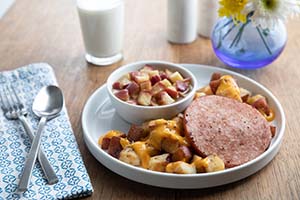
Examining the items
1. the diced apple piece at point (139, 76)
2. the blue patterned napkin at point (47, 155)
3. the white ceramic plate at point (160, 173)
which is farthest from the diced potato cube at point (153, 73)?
the blue patterned napkin at point (47, 155)

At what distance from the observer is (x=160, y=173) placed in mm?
1048

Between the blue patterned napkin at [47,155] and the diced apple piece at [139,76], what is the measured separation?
0.72 feet

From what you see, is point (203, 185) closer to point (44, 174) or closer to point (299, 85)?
point (44, 174)

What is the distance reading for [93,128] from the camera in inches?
51.5

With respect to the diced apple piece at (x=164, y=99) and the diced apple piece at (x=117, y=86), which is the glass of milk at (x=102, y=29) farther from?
the diced apple piece at (x=164, y=99)

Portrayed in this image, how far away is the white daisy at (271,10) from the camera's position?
1410 millimetres

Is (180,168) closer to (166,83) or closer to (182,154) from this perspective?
(182,154)

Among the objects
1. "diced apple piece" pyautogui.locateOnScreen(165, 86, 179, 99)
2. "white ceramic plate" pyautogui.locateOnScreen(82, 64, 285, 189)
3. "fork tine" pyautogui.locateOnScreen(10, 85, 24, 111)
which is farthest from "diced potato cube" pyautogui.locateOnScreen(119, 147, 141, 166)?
"fork tine" pyautogui.locateOnScreen(10, 85, 24, 111)

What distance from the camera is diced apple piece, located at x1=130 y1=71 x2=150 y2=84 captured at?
1.31m

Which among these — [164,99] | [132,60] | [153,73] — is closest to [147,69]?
[153,73]

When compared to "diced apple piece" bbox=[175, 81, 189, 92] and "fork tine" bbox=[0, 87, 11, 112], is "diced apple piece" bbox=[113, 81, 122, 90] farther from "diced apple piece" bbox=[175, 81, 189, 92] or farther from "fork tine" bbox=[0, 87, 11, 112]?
"fork tine" bbox=[0, 87, 11, 112]

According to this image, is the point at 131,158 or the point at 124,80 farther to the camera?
the point at 124,80

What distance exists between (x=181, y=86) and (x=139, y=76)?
12cm

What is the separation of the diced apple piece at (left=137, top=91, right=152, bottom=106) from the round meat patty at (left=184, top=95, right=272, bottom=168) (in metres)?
0.12
